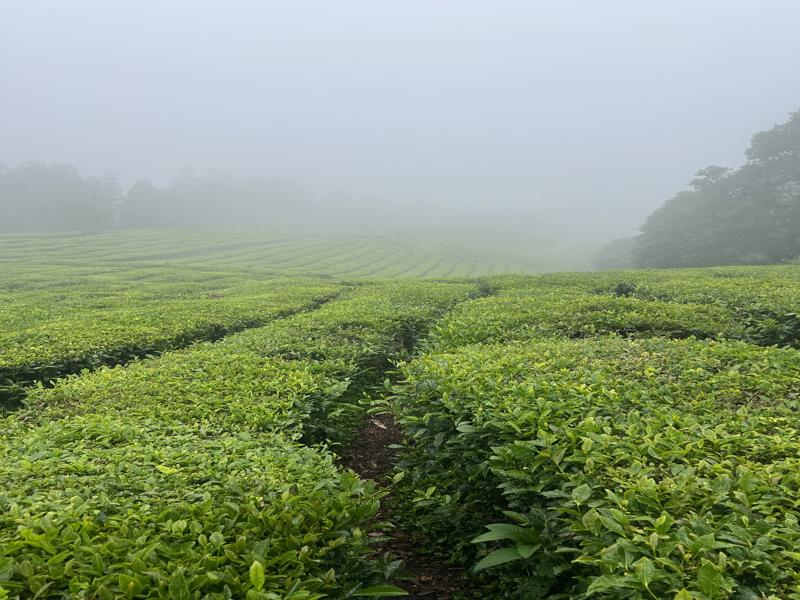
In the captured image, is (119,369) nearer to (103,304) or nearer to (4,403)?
(4,403)

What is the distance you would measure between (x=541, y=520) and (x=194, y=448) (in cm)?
308

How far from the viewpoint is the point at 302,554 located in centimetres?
280

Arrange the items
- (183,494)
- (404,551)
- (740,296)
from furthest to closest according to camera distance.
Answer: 1. (740,296)
2. (404,551)
3. (183,494)

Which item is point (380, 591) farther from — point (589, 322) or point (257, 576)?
point (589, 322)

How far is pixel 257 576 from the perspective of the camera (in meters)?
Result: 2.41

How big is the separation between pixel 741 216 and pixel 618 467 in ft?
165

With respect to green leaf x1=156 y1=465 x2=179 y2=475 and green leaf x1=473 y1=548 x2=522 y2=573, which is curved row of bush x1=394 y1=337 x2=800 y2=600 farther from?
green leaf x1=156 y1=465 x2=179 y2=475

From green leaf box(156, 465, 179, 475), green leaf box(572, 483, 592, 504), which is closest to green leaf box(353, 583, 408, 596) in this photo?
green leaf box(572, 483, 592, 504)

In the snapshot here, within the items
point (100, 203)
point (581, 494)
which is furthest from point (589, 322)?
point (100, 203)

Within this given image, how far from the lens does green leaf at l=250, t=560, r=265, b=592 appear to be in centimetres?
241

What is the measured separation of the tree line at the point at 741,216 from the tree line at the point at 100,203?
101370mm

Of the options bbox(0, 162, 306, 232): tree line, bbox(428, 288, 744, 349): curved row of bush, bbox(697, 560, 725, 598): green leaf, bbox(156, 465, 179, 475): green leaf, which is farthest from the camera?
bbox(0, 162, 306, 232): tree line

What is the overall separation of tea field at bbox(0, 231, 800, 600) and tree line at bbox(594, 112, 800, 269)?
131ft

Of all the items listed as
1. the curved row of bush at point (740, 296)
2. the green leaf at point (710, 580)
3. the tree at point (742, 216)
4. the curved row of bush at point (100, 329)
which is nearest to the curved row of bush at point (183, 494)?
the green leaf at point (710, 580)
